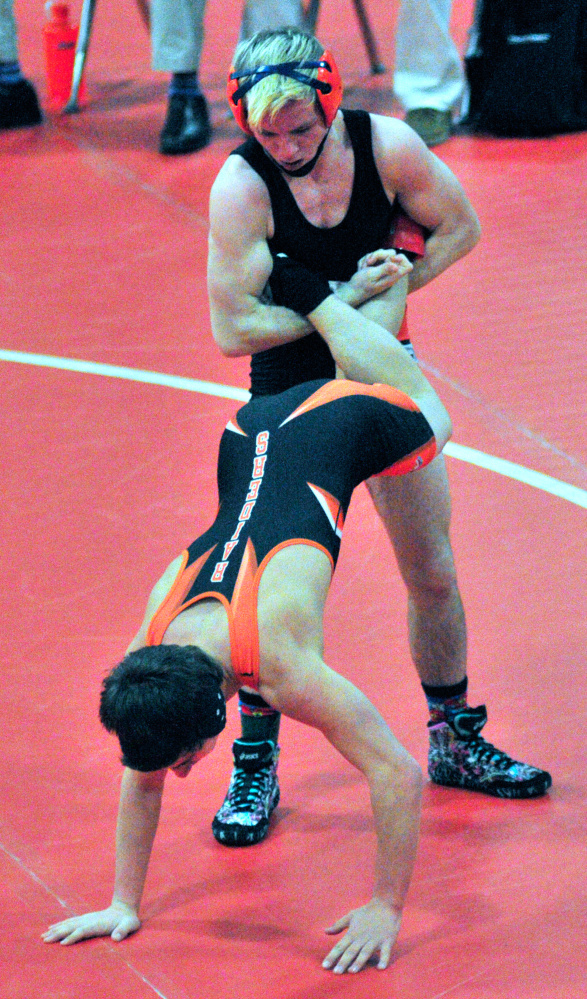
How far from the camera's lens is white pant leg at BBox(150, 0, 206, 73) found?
7297 mm

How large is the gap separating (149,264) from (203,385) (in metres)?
1.37

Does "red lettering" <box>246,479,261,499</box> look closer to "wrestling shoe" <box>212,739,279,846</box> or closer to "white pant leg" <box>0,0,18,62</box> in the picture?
"wrestling shoe" <box>212,739,279,846</box>

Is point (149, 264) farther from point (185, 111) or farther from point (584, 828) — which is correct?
point (584, 828)

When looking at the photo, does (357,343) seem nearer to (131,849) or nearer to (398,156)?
(398,156)

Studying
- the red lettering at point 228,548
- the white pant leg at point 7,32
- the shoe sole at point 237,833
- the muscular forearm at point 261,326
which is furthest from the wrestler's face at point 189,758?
the white pant leg at point 7,32

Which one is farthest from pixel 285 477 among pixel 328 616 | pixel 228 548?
pixel 328 616

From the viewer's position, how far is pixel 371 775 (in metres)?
2.32

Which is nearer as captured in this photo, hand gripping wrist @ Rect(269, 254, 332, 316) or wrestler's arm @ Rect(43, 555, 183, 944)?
wrestler's arm @ Rect(43, 555, 183, 944)

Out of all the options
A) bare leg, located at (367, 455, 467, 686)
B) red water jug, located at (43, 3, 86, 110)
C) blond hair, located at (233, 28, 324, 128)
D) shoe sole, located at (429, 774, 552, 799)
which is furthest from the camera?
red water jug, located at (43, 3, 86, 110)

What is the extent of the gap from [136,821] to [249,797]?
0.48m

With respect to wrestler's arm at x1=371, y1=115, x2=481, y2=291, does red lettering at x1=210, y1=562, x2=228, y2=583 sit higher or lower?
lower

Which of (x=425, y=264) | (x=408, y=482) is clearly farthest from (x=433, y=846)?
(x=425, y=264)

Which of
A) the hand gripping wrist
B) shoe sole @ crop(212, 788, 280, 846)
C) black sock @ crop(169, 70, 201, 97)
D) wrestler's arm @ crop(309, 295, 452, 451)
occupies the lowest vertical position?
shoe sole @ crop(212, 788, 280, 846)

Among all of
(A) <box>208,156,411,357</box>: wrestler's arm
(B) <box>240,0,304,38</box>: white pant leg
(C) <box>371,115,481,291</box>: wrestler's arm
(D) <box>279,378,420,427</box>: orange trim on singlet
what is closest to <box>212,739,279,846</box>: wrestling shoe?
(D) <box>279,378,420,427</box>: orange trim on singlet
